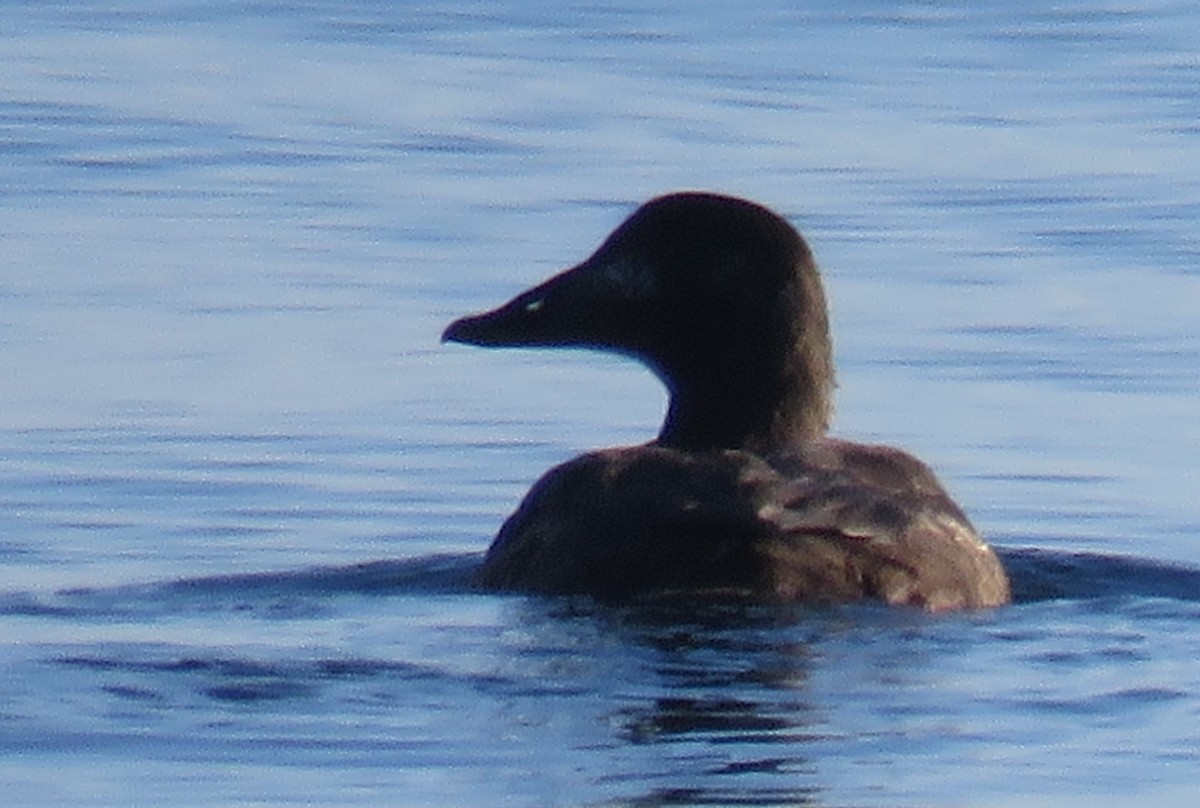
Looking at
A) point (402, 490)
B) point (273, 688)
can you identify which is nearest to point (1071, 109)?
point (402, 490)

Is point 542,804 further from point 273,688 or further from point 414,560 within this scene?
point 414,560

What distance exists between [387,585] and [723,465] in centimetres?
132

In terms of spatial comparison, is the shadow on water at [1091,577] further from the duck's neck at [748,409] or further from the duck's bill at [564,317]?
the duck's bill at [564,317]

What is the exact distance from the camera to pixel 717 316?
10922mm

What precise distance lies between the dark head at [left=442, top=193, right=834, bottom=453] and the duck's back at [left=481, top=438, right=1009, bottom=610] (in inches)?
24.7

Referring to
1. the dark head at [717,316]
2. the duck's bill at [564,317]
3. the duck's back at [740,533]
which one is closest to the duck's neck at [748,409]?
the dark head at [717,316]

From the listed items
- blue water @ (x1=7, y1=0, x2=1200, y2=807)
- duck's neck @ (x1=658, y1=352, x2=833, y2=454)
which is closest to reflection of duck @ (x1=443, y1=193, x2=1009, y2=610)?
duck's neck @ (x1=658, y1=352, x2=833, y2=454)

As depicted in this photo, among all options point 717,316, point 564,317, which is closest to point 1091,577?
point 717,316

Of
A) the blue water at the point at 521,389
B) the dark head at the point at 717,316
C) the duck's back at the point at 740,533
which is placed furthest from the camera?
the dark head at the point at 717,316

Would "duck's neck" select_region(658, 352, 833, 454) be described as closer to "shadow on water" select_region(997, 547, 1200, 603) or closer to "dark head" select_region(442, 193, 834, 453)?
"dark head" select_region(442, 193, 834, 453)

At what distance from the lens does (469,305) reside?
14820 millimetres

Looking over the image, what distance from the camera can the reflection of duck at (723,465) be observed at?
9.48 m

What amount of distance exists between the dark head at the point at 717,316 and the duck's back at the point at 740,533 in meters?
0.63

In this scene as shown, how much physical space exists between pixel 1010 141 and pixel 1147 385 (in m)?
5.63
